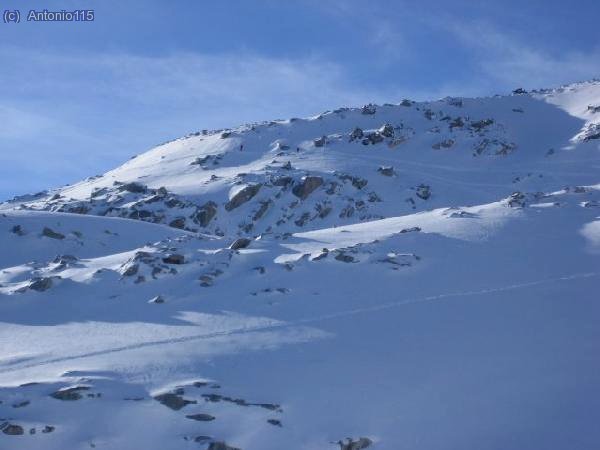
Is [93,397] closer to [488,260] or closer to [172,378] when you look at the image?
[172,378]

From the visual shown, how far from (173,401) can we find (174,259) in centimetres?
779

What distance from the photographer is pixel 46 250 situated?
23.8m

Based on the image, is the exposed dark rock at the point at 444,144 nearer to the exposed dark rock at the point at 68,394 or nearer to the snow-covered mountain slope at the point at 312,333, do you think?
the snow-covered mountain slope at the point at 312,333

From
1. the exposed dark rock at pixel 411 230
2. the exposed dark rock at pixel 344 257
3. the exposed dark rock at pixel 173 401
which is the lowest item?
the exposed dark rock at pixel 173 401

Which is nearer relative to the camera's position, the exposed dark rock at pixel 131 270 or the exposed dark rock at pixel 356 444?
the exposed dark rock at pixel 356 444

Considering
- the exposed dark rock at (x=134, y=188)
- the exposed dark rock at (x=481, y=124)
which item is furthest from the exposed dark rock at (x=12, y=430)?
the exposed dark rock at (x=481, y=124)

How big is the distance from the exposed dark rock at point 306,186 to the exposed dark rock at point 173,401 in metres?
26.9

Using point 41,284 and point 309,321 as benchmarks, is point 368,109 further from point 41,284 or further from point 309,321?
point 309,321

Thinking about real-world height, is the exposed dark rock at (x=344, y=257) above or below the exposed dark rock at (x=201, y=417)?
above

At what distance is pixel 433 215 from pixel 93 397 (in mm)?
14975

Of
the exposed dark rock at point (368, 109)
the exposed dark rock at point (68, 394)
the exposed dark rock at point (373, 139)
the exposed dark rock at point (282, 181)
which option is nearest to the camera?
the exposed dark rock at point (68, 394)


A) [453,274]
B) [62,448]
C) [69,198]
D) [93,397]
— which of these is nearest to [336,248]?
[453,274]

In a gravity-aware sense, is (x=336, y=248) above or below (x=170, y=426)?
above

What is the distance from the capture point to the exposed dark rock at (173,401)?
1020 cm
